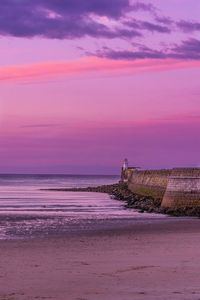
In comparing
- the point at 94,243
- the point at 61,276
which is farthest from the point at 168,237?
the point at 61,276

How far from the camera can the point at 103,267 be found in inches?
650

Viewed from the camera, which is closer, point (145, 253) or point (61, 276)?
point (61, 276)

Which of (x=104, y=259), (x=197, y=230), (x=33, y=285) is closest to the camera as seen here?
(x=33, y=285)

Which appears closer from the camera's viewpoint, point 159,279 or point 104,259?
point 159,279

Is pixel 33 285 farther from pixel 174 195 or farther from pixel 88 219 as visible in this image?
pixel 174 195

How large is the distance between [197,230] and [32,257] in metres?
10.2

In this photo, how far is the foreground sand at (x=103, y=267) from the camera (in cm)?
1309

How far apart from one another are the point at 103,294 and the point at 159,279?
2.01 m

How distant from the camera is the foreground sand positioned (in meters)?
13.1

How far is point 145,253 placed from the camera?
1925 centimetres

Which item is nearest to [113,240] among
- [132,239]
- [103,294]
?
[132,239]

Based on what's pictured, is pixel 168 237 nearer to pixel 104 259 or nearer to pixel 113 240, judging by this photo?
pixel 113 240

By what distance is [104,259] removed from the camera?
18.0 m

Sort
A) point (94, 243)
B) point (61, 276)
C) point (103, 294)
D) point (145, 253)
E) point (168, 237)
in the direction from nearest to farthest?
1. point (103, 294)
2. point (61, 276)
3. point (145, 253)
4. point (94, 243)
5. point (168, 237)
